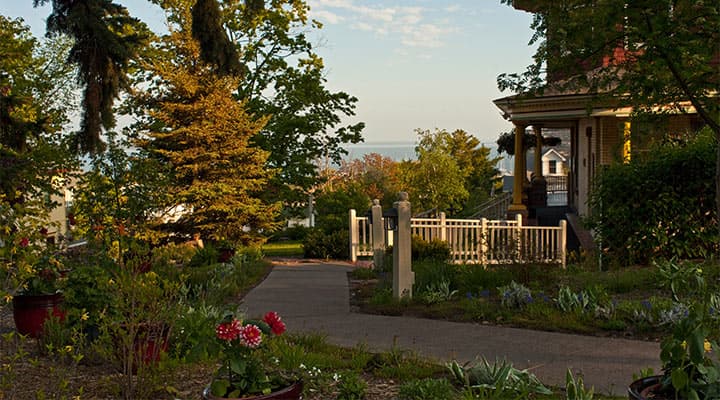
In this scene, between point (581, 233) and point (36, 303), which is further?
point (581, 233)

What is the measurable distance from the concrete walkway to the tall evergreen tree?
981 cm

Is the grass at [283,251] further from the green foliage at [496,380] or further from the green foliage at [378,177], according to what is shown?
the green foliage at [496,380]

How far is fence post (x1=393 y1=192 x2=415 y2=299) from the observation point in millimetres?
10242

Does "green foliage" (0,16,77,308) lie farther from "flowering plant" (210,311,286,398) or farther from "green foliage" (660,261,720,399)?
"green foliage" (660,261,720,399)

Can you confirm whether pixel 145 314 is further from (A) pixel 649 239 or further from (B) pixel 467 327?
(A) pixel 649 239

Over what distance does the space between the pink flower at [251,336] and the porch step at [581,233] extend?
13559 millimetres

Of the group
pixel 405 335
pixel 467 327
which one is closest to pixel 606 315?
→ pixel 467 327

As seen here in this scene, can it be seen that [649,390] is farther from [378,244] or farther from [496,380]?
[378,244]

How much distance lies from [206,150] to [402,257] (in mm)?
11786

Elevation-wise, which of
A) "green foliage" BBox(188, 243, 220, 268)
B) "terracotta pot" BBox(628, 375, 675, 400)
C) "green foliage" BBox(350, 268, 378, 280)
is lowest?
"green foliage" BBox(350, 268, 378, 280)

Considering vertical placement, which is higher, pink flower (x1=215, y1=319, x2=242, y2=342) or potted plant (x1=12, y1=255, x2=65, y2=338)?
pink flower (x1=215, y1=319, x2=242, y2=342)

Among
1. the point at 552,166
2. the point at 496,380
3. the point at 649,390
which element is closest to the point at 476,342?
the point at 496,380

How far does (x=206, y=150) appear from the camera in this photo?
20.8m

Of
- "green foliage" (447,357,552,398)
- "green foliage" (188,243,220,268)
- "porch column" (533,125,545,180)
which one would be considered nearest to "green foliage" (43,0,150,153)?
"green foliage" (447,357,552,398)
